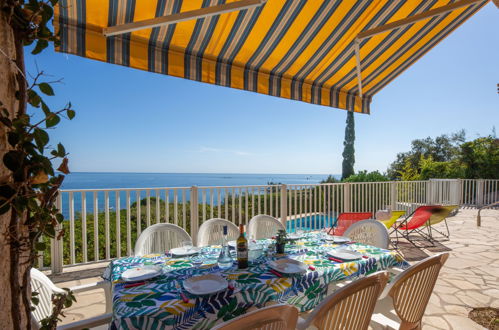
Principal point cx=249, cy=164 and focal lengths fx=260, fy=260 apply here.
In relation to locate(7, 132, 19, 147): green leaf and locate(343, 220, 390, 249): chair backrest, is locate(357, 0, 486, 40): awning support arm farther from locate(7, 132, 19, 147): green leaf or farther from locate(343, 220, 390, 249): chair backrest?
locate(7, 132, 19, 147): green leaf

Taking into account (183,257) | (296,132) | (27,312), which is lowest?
(183,257)

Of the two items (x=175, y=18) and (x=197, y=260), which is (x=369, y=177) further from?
(x=175, y=18)

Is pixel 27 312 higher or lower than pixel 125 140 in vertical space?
lower

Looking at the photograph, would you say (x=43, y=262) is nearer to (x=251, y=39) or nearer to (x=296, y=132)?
(x=251, y=39)

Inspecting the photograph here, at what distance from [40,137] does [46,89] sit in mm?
127

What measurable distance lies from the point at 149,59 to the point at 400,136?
2647 cm

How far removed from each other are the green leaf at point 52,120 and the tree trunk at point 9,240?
55 millimetres

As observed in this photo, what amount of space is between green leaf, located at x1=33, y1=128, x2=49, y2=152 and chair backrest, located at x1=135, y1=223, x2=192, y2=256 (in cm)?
193

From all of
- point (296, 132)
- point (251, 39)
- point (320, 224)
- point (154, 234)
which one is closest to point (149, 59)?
point (251, 39)

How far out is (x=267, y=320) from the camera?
925mm

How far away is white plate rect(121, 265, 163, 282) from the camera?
1.50 m

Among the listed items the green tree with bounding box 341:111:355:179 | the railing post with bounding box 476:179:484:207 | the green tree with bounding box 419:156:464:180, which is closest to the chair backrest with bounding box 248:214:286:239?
the railing post with bounding box 476:179:484:207

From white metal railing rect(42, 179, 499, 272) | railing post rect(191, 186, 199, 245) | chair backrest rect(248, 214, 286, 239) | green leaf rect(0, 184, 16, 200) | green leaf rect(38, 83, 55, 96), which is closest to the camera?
green leaf rect(0, 184, 16, 200)

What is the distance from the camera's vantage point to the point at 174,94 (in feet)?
76.6
